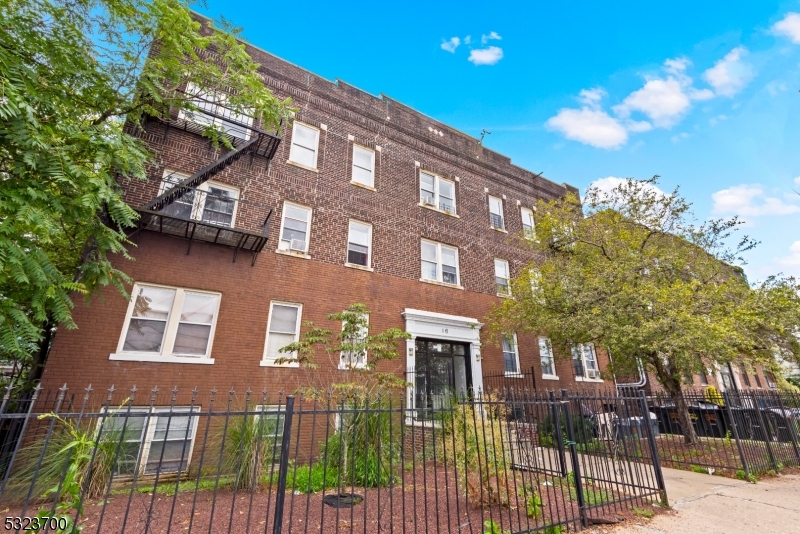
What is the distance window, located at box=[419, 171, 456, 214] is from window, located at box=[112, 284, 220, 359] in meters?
9.16

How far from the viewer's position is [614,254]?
13.4 meters

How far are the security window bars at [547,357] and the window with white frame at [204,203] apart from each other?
13.1 metres

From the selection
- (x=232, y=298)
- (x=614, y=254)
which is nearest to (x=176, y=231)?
(x=232, y=298)

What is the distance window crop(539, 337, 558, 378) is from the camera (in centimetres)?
1634

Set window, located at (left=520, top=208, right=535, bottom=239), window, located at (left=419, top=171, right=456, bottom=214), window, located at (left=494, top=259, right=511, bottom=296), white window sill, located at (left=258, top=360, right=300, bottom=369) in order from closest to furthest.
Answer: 1. white window sill, located at (left=258, top=360, right=300, bottom=369)
2. window, located at (left=419, top=171, right=456, bottom=214)
3. window, located at (left=494, top=259, right=511, bottom=296)
4. window, located at (left=520, top=208, right=535, bottom=239)

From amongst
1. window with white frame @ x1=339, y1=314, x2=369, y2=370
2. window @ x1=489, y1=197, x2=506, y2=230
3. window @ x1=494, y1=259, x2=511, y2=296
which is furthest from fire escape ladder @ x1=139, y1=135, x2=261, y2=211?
window @ x1=494, y1=259, x2=511, y2=296

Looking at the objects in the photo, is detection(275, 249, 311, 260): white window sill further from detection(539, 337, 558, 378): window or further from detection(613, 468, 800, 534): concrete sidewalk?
detection(539, 337, 558, 378): window

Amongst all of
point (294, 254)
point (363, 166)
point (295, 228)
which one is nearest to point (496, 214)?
point (363, 166)

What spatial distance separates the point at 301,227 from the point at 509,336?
8435 mm

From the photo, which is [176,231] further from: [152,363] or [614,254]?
[614,254]

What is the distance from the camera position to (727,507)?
21.5 ft

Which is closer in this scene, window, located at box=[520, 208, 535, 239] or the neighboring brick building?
the neighboring brick building

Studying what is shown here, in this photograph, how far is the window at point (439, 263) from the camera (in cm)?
1508

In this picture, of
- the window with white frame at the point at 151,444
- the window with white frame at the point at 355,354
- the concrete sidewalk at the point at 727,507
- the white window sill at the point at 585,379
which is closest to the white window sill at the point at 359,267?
the window with white frame at the point at 355,354
